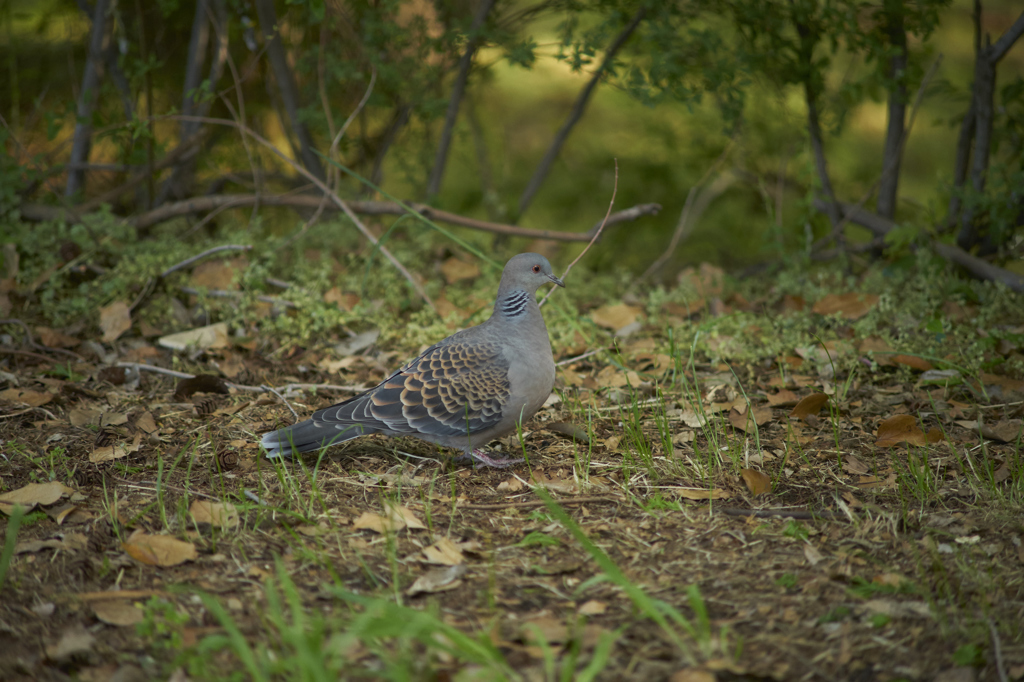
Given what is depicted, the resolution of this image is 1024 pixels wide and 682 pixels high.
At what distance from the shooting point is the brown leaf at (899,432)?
125 inches

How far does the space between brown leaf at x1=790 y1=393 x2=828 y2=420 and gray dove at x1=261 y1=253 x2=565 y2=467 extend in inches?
43.7

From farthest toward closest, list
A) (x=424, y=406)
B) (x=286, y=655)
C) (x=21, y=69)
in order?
(x=21, y=69) → (x=424, y=406) → (x=286, y=655)

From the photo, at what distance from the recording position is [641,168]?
6684 mm

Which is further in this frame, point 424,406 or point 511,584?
point 424,406

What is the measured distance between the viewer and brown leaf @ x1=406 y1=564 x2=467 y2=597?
2.24 metres

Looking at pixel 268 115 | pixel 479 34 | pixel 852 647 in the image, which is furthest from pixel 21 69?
pixel 852 647

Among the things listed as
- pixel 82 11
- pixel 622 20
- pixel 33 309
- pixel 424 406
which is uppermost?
pixel 622 20

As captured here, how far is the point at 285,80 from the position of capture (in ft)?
17.7

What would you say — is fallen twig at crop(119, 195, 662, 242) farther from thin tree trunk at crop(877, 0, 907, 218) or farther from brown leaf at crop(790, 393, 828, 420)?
thin tree trunk at crop(877, 0, 907, 218)

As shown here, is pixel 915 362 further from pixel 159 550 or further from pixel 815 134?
pixel 159 550

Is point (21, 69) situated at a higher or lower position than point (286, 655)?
higher

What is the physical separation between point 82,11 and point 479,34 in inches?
113

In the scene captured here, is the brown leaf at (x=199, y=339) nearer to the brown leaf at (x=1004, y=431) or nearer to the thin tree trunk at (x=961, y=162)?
the brown leaf at (x=1004, y=431)

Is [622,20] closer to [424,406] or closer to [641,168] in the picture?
[641,168]
